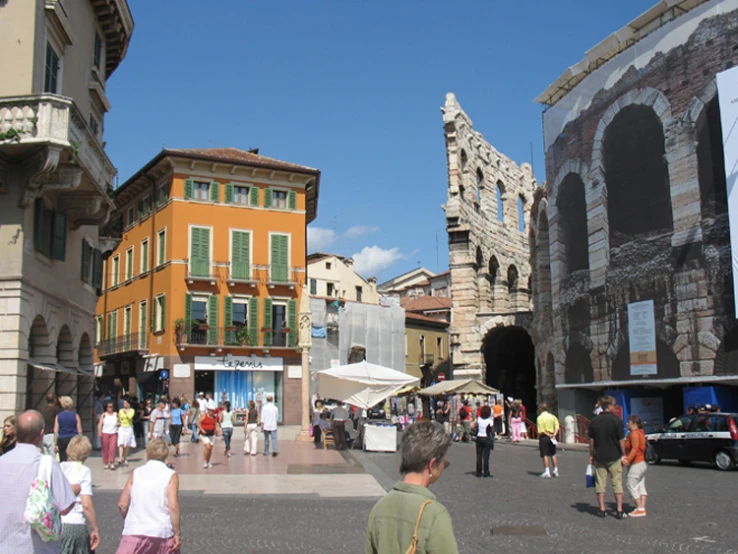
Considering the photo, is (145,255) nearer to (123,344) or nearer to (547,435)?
(123,344)

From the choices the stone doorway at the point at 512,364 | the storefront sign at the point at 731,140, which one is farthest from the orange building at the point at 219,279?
the storefront sign at the point at 731,140

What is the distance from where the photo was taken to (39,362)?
1886cm

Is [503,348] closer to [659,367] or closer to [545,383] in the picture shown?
[545,383]

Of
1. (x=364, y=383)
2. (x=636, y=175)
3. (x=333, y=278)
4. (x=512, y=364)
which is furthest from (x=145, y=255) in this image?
(x=636, y=175)

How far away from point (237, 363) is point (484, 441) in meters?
23.7

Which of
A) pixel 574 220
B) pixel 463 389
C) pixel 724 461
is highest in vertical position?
pixel 574 220

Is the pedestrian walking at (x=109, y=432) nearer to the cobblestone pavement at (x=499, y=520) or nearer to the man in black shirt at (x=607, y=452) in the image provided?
the cobblestone pavement at (x=499, y=520)

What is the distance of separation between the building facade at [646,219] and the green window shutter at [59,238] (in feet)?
55.7

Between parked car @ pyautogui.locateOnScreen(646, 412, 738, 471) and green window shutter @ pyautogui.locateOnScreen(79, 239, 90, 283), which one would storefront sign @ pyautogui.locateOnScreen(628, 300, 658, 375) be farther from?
green window shutter @ pyautogui.locateOnScreen(79, 239, 90, 283)

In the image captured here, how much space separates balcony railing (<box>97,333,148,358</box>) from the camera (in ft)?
131

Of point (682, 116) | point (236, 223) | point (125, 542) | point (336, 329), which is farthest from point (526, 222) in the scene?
point (125, 542)

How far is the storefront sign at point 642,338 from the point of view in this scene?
2448 centimetres

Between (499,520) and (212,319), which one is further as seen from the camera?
(212,319)

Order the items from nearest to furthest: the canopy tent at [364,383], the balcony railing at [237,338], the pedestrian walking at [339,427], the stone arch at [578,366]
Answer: the pedestrian walking at [339,427]
the canopy tent at [364,383]
the stone arch at [578,366]
the balcony railing at [237,338]
